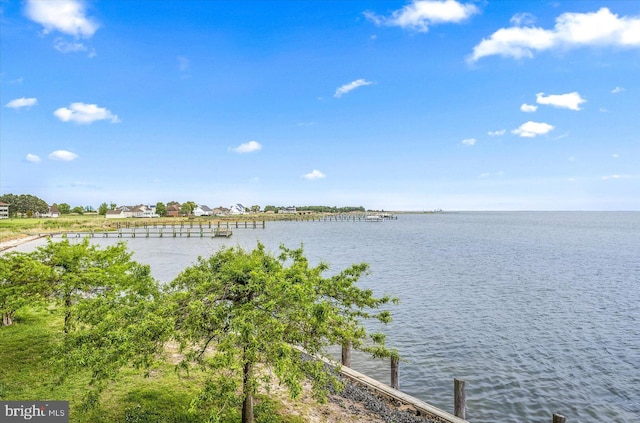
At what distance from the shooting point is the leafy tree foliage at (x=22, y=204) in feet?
526

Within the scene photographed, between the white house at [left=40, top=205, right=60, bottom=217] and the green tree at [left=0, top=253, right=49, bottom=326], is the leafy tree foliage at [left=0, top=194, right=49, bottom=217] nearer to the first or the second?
the white house at [left=40, top=205, right=60, bottom=217]

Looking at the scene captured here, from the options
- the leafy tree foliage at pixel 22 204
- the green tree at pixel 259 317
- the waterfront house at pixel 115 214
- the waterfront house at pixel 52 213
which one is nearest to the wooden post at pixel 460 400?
the green tree at pixel 259 317

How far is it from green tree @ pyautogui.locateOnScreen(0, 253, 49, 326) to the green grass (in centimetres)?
64

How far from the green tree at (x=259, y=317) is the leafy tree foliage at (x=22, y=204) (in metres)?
188

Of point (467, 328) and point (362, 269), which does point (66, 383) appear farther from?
point (467, 328)

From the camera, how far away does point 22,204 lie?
16138 cm

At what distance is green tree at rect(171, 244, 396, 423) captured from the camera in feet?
25.2

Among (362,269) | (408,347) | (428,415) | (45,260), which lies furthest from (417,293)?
(45,260)

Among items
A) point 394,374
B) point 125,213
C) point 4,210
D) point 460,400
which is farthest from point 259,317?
point 125,213

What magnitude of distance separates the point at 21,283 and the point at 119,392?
5.31 m

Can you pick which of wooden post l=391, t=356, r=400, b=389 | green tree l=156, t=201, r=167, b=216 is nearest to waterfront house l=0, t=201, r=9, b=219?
green tree l=156, t=201, r=167, b=216

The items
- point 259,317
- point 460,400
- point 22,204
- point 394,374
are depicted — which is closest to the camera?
point 259,317

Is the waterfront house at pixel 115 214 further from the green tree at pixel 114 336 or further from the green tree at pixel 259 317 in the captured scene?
the green tree at pixel 259 317

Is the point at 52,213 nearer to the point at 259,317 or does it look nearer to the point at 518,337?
the point at 518,337
